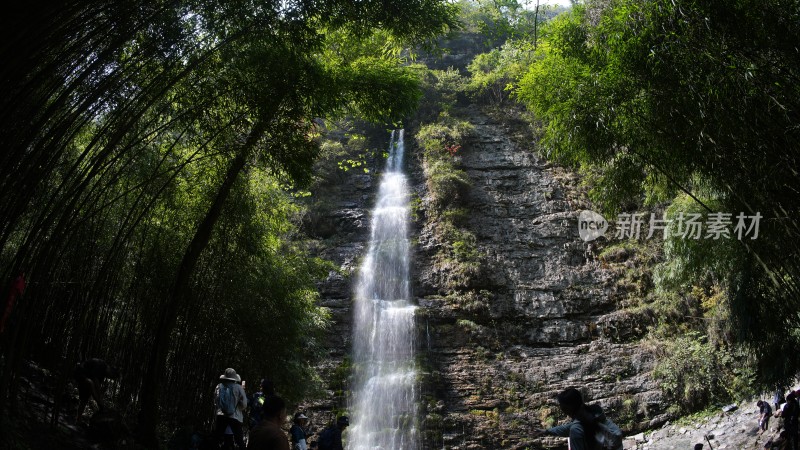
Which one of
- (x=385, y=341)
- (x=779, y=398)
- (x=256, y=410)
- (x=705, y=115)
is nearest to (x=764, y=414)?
(x=779, y=398)

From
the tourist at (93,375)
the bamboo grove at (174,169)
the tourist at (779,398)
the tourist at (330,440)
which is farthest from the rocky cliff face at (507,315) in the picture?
the tourist at (93,375)

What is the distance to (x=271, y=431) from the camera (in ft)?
8.21

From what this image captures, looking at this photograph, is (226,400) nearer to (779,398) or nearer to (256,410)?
(256,410)

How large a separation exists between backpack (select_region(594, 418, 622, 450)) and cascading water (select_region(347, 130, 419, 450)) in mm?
7506

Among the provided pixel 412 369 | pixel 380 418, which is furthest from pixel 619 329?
pixel 380 418

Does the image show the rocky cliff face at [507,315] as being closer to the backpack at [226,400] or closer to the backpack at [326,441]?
the backpack at [326,441]

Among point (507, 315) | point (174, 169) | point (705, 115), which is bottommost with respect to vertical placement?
point (507, 315)

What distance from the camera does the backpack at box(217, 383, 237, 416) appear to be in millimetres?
4594

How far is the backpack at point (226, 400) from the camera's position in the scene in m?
4.59

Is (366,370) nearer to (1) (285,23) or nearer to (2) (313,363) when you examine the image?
(2) (313,363)

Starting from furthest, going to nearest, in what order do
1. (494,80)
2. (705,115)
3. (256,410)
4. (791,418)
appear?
(494,80) → (791,418) → (256,410) → (705,115)

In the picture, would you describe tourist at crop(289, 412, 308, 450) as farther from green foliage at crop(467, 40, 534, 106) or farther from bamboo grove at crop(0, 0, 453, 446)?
green foliage at crop(467, 40, 534, 106)

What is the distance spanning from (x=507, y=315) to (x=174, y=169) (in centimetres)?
818

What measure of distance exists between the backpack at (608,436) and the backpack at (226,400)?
3186 millimetres
